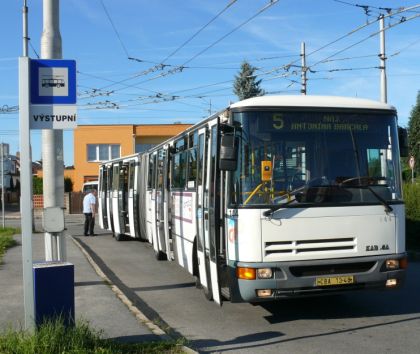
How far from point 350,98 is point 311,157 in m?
1.22

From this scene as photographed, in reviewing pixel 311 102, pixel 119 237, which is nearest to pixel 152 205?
pixel 119 237

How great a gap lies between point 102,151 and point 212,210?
49.5m

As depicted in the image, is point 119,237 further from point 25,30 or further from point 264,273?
→ point 264,273

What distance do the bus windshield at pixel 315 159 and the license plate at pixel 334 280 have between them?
3.09 feet

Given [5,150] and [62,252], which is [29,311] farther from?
[5,150]

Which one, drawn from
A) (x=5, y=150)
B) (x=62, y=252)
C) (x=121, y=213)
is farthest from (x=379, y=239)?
(x=5, y=150)

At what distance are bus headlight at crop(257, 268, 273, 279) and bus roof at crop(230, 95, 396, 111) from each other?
6.75 ft

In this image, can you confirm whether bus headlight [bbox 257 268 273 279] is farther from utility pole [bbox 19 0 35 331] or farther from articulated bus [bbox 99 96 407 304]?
utility pole [bbox 19 0 35 331]

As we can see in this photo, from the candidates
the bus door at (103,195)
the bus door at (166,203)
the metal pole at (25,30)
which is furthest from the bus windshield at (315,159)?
the bus door at (103,195)

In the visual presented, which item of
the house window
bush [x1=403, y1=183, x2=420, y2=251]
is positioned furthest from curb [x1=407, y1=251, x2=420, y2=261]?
the house window

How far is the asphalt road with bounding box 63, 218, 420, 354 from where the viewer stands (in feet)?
22.3

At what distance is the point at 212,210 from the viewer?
803 centimetres

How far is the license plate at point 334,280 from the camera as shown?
292 inches

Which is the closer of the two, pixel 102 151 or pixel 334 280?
pixel 334 280
